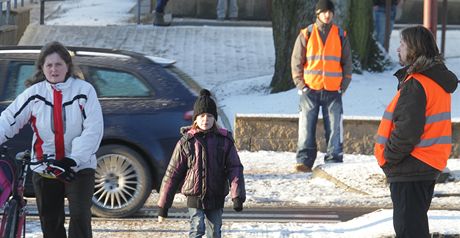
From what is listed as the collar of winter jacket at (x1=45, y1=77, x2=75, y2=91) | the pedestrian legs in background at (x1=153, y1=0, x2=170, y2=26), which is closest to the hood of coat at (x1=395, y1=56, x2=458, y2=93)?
the collar of winter jacket at (x1=45, y1=77, x2=75, y2=91)

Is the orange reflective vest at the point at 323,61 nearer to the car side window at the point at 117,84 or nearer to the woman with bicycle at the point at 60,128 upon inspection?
the car side window at the point at 117,84

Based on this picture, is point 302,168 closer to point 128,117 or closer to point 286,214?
point 286,214

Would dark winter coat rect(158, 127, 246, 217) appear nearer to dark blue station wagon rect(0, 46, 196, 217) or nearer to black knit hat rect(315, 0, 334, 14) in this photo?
dark blue station wagon rect(0, 46, 196, 217)

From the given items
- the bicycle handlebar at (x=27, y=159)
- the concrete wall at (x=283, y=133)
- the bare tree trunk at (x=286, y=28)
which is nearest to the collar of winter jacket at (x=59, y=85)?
the bicycle handlebar at (x=27, y=159)

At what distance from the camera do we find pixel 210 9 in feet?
84.1

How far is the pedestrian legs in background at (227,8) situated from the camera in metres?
25.1

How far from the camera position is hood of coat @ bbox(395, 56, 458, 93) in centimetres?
691

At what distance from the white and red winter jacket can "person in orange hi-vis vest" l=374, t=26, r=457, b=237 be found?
1.77 m

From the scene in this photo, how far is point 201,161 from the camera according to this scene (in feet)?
25.2

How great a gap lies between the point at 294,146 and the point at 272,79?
10.4 ft

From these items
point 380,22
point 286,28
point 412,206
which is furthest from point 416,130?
point 380,22

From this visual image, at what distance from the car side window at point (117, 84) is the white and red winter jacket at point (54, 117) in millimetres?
3248

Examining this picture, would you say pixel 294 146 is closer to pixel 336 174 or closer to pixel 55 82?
pixel 336 174

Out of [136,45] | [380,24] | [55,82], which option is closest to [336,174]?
[55,82]
